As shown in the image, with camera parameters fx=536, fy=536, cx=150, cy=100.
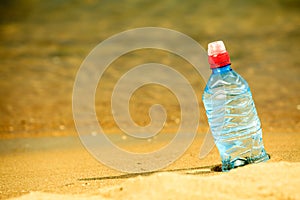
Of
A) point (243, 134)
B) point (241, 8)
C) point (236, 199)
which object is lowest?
point (236, 199)

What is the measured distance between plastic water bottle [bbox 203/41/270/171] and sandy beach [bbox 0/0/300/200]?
194 mm

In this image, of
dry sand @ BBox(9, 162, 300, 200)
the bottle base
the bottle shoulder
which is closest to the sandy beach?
dry sand @ BBox(9, 162, 300, 200)

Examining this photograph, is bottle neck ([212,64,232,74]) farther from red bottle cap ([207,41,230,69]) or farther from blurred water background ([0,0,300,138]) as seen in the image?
blurred water background ([0,0,300,138])

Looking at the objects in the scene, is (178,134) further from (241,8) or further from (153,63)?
(241,8)

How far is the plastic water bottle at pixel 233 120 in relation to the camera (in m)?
3.27

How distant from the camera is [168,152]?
4207mm

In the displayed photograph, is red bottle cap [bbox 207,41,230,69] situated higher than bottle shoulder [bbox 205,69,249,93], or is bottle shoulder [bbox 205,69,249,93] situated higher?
red bottle cap [bbox 207,41,230,69]

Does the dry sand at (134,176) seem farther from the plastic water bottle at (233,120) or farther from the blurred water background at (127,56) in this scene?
the blurred water background at (127,56)

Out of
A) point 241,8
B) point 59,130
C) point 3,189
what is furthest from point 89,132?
point 241,8

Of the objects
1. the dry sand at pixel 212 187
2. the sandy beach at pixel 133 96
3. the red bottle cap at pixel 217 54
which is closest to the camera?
the dry sand at pixel 212 187

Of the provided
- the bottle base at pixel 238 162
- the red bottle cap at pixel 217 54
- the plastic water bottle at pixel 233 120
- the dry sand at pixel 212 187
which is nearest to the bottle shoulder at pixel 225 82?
the plastic water bottle at pixel 233 120

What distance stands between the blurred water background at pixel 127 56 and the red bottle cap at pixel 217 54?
2.11 metres

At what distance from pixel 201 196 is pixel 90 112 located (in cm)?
405

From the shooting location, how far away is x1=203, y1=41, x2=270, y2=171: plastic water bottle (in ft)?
10.7
